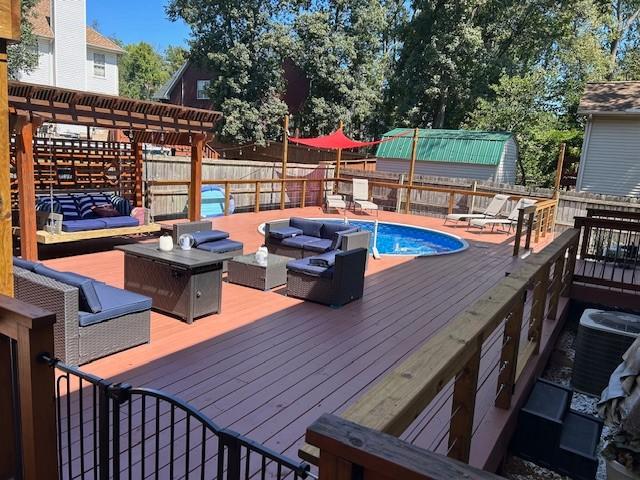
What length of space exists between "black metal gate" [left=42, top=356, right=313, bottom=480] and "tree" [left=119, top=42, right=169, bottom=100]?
51.3 metres

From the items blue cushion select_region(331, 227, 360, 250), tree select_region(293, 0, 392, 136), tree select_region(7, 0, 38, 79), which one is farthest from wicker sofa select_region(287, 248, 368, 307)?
tree select_region(293, 0, 392, 136)

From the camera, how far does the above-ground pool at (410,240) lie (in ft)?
31.9

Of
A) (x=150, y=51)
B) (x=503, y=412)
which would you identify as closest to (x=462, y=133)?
(x=503, y=412)

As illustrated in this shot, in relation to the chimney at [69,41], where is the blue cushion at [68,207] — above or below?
below

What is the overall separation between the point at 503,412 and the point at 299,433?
129cm

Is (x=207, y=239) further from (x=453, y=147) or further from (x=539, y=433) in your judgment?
(x=453, y=147)

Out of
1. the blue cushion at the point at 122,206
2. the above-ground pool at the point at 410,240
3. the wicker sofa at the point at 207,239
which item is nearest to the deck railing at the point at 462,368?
the wicker sofa at the point at 207,239

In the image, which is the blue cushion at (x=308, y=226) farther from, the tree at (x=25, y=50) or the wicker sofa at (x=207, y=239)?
the tree at (x=25, y=50)

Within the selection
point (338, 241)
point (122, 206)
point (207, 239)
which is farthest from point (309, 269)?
point (122, 206)

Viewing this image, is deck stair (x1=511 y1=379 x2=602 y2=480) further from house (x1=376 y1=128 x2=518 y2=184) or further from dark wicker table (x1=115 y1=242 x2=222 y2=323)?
house (x1=376 y1=128 x2=518 y2=184)

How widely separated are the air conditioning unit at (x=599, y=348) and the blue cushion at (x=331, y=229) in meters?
3.36

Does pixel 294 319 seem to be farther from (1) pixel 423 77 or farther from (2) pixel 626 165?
(1) pixel 423 77

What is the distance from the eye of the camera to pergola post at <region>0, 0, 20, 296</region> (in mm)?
1782

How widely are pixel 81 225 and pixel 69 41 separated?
54.7ft
